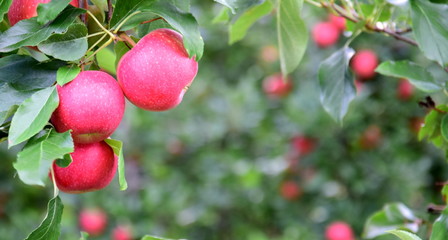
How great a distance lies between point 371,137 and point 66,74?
1.99m

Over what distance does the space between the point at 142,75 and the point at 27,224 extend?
2191mm

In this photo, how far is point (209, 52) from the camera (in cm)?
388

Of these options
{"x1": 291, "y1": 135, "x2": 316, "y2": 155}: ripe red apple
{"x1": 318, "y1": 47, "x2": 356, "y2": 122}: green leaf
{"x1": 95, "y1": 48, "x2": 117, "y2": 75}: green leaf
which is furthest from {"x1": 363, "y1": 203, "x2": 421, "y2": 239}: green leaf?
{"x1": 291, "y1": 135, "x2": 316, "y2": 155}: ripe red apple

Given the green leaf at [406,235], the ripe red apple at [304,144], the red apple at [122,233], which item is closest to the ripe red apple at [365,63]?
the ripe red apple at [304,144]

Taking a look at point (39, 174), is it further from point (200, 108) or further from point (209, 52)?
point (209, 52)

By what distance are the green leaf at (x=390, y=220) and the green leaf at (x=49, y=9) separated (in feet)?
2.71

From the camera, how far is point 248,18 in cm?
125

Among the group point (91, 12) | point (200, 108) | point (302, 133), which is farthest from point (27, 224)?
point (91, 12)

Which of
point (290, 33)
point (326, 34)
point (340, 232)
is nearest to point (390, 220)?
point (290, 33)

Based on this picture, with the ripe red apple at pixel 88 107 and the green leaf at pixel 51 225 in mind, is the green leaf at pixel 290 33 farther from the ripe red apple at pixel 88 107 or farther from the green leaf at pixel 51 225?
the green leaf at pixel 51 225

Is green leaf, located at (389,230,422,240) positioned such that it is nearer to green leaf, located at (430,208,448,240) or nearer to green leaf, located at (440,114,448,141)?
green leaf, located at (430,208,448,240)

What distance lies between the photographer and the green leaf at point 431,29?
98 cm

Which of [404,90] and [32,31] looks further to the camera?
[404,90]

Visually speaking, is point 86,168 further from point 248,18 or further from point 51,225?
point 248,18
